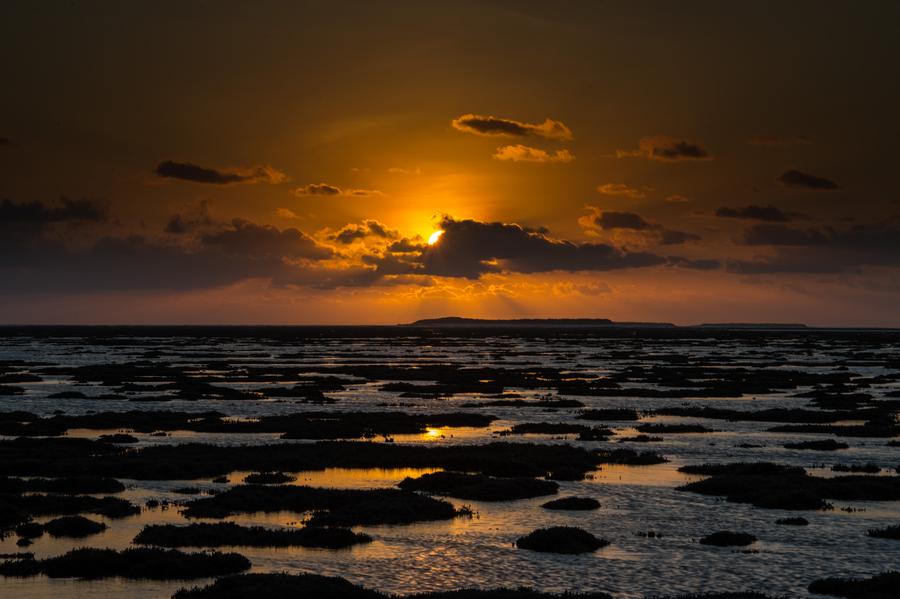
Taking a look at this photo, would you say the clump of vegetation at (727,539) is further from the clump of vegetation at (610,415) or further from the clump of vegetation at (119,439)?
the clump of vegetation at (610,415)

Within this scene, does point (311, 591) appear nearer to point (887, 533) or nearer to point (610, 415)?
point (887, 533)

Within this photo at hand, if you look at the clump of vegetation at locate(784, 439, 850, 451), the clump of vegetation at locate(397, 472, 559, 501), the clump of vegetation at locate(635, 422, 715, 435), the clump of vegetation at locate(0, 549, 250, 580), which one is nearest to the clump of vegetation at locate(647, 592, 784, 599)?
the clump of vegetation at locate(0, 549, 250, 580)

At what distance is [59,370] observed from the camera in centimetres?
12188

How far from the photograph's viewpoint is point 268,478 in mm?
41156

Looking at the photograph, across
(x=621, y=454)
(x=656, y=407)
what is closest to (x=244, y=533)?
(x=621, y=454)

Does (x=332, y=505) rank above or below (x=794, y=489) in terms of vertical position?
below

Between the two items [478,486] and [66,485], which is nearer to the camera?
[66,485]

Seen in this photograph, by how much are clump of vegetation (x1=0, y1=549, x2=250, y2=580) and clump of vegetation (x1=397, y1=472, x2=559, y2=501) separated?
12744 mm

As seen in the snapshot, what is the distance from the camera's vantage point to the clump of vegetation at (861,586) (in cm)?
2405

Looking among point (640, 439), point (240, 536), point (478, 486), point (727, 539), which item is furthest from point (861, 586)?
point (640, 439)

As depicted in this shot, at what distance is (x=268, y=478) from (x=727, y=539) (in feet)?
65.0

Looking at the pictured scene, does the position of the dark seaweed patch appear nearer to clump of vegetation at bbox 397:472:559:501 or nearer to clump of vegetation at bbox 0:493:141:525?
clump of vegetation at bbox 397:472:559:501

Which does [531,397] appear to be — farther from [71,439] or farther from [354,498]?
[354,498]

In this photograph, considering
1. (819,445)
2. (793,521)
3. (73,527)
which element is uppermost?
(819,445)
